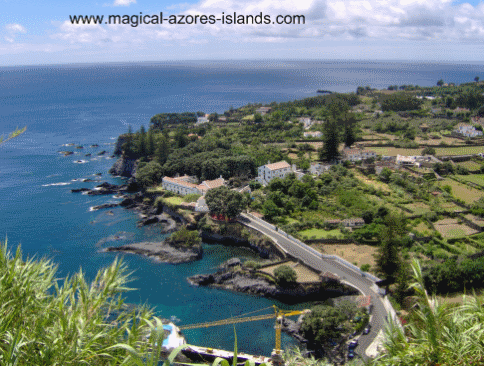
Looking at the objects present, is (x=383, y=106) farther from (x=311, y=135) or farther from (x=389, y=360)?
(x=389, y=360)

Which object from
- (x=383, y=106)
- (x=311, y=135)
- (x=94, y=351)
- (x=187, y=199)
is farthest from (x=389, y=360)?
(x=383, y=106)

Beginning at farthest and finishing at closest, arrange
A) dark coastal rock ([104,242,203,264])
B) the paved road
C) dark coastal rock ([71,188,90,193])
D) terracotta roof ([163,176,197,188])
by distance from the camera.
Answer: dark coastal rock ([71,188,90,193])
terracotta roof ([163,176,197,188])
dark coastal rock ([104,242,203,264])
the paved road

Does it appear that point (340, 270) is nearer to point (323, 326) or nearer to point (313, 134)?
point (323, 326)

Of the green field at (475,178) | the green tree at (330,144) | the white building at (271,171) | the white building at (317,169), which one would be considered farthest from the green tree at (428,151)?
the white building at (271,171)

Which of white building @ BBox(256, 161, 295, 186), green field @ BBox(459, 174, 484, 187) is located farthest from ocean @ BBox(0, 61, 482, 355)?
green field @ BBox(459, 174, 484, 187)

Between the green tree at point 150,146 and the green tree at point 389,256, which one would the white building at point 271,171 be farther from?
the green tree at point 389,256

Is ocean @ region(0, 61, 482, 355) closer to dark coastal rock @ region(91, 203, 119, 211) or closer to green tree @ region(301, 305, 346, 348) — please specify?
dark coastal rock @ region(91, 203, 119, 211)
